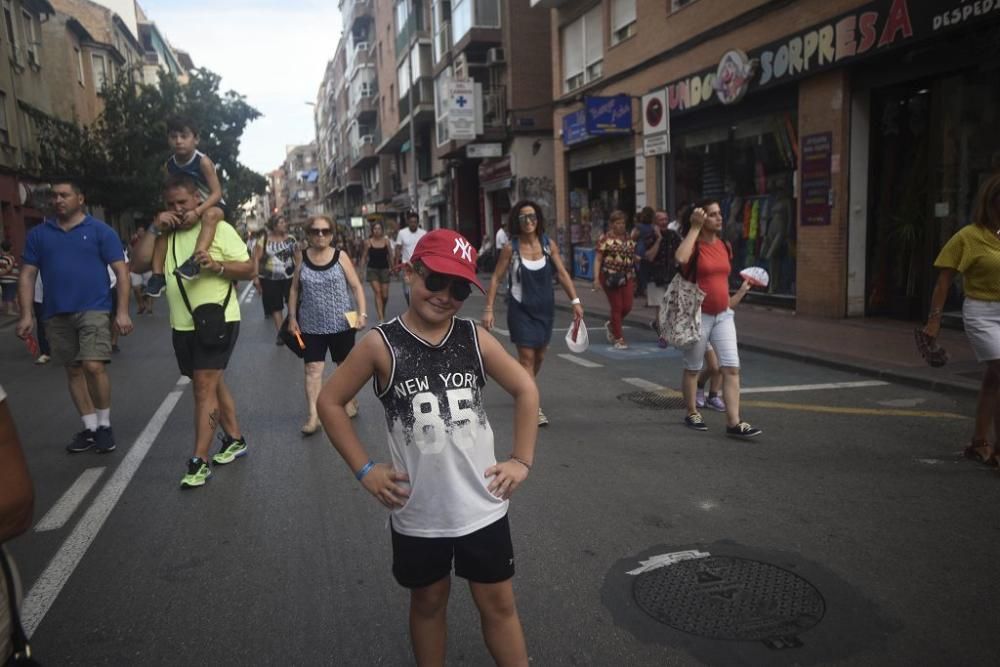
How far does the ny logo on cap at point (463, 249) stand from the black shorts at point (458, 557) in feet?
2.59

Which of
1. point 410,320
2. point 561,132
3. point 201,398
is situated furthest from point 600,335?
point 561,132

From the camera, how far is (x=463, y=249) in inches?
91.7

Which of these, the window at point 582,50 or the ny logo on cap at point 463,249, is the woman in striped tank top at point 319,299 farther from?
the window at point 582,50

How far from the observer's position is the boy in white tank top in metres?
2.30

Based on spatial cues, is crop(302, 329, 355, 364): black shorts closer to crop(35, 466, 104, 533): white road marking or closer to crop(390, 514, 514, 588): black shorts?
crop(35, 466, 104, 533): white road marking

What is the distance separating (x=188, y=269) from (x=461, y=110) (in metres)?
22.7

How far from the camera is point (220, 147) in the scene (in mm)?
37500

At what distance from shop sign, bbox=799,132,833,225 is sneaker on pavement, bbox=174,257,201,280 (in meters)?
10.2

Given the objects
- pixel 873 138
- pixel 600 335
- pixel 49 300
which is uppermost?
pixel 873 138

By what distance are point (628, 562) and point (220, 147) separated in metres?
37.8

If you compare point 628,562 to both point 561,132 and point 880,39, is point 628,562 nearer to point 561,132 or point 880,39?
point 880,39

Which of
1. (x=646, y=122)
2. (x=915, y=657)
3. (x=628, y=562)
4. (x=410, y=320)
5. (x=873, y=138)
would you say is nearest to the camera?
(x=410, y=320)

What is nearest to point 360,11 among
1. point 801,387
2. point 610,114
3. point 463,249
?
point 610,114

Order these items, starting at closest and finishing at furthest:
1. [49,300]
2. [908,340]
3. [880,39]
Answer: [49,300] → [908,340] → [880,39]
